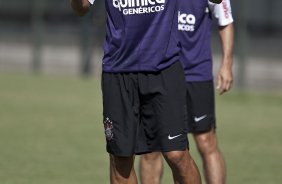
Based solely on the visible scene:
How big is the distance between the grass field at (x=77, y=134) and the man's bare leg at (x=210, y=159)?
1063 millimetres

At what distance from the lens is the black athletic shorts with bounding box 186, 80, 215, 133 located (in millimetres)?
8562

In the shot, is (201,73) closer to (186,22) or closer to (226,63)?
(226,63)

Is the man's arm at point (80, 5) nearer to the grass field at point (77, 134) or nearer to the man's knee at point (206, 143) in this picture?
the man's knee at point (206, 143)

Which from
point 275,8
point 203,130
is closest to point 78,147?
point 203,130

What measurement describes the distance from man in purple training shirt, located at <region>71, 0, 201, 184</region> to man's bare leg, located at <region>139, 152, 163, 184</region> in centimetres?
127

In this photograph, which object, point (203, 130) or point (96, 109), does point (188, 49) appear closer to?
point (203, 130)

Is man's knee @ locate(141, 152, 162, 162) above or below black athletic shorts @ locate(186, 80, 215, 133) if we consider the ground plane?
below

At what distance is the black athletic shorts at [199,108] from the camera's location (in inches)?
337

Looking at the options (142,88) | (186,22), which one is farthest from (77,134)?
(142,88)

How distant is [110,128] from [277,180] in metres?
3.24

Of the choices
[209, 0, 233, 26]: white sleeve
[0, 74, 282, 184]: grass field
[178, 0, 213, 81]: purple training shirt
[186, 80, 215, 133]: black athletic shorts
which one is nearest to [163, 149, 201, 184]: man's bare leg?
[186, 80, 215, 133]: black athletic shorts

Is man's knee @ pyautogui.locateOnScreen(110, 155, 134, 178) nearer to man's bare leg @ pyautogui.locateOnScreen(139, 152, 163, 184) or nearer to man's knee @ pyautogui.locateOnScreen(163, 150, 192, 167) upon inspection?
man's knee @ pyautogui.locateOnScreen(163, 150, 192, 167)

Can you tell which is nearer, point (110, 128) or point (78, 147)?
point (110, 128)

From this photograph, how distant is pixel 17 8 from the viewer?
80.6 ft
